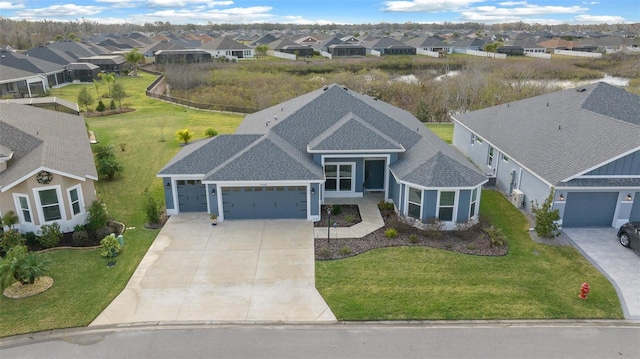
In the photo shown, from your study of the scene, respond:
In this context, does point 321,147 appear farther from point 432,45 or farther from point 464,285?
point 432,45

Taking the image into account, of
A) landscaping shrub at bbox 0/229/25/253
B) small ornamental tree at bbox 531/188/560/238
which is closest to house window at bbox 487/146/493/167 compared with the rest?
small ornamental tree at bbox 531/188/560/238

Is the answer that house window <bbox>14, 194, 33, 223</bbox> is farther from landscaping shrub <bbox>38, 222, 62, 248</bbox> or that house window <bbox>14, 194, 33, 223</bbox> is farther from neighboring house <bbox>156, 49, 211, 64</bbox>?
neighboring house <bbox>156, 49, 211, 64</bbox>

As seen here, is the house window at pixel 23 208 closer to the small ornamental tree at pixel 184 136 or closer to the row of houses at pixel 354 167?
the row of houses at pixel 354 167

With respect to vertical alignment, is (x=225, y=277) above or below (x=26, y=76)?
below

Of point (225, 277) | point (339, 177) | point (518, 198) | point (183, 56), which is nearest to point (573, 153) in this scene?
point (518, 198)

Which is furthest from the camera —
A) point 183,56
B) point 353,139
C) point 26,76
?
point 183,56

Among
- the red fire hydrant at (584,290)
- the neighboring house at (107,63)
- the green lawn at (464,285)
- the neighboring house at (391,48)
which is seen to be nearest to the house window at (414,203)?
the green lawn at (464,285)

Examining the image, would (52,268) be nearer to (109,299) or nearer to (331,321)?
(109,299)
